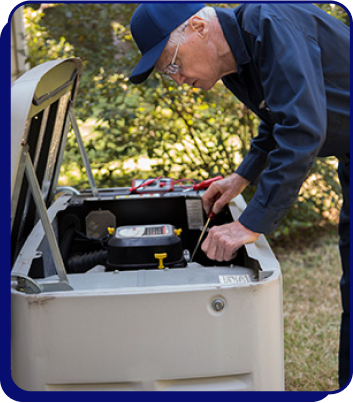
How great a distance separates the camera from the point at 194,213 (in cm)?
287

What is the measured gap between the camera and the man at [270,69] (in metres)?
1.89

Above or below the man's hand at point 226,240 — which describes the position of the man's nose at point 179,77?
above

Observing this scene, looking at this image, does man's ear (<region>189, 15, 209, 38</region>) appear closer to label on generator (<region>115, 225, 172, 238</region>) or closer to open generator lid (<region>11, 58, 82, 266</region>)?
open generator lid (<region>11, 58, 82, 266</region>)

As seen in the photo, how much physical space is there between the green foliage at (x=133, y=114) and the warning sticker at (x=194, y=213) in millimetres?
2380

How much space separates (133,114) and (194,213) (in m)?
2.47

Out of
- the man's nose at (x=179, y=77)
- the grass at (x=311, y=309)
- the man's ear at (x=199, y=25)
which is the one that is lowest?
the grass at (x=311, y=309)

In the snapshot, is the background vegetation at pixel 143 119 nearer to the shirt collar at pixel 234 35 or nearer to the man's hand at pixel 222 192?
the man's hand at pixel 222 192

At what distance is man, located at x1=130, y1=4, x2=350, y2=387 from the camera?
1891 mm

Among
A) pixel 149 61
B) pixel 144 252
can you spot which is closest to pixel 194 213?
pixel 144 252

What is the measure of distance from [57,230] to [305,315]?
2172 mm

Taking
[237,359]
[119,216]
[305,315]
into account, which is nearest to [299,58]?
[237,359]

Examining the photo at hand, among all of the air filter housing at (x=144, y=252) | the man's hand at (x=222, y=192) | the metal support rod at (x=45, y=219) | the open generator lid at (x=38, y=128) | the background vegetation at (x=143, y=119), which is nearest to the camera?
the open generator lid at (x=38, y=128)

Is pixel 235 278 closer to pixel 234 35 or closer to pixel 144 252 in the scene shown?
pixel 144 252

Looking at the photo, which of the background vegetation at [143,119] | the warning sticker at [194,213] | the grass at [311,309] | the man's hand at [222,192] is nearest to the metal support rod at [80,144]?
the warning sticker at [194,213]
